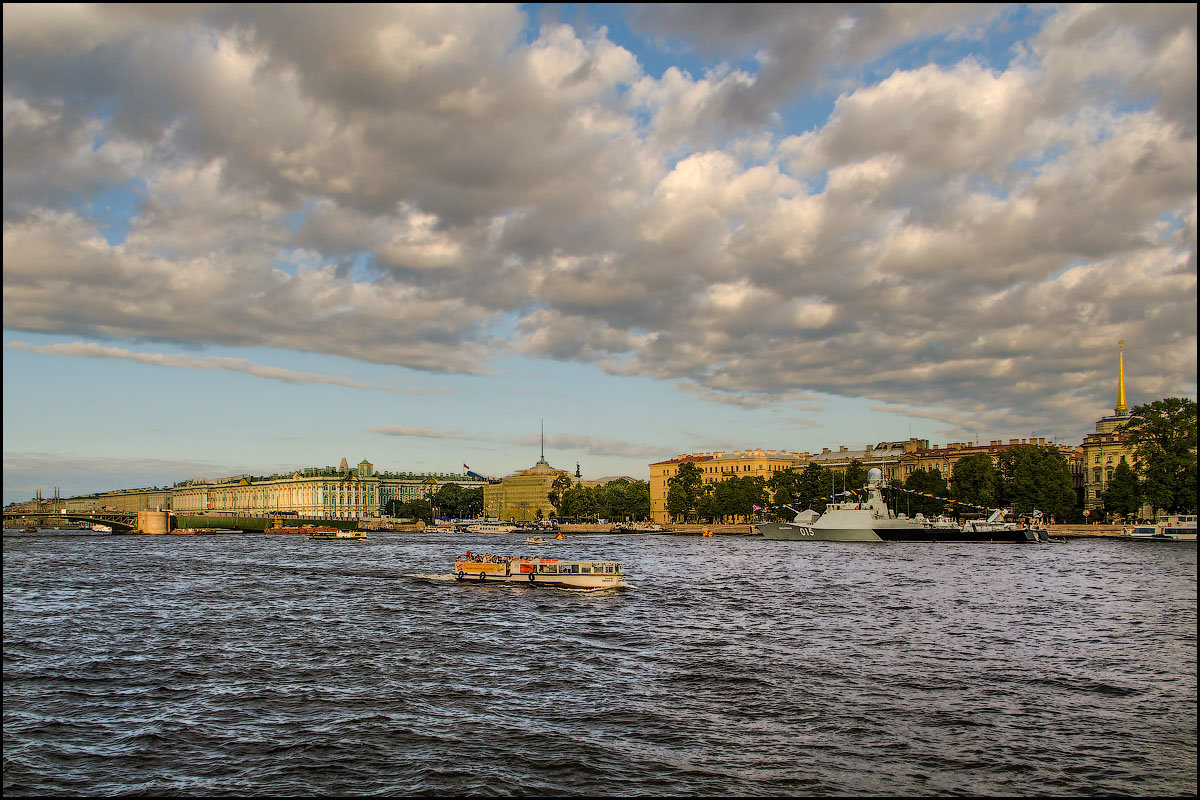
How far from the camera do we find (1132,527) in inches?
5153

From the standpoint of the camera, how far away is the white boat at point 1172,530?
376ft

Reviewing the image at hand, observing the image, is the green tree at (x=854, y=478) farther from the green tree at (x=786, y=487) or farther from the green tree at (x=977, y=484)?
the green tree at (x=977, y=484)

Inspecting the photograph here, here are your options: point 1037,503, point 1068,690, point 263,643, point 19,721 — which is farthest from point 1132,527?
point 19,721

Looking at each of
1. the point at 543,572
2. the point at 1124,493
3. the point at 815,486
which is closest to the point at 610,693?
the point at 543,572

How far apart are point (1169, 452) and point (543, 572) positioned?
10042 centimetres

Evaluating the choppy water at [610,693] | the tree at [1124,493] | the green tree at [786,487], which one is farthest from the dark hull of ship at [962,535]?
the choppy water at [610,693]

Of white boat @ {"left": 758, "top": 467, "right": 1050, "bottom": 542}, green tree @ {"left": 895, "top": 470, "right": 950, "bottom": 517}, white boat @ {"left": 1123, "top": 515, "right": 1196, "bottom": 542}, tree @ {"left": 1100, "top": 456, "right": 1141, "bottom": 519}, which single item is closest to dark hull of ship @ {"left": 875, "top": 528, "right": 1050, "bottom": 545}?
white boat @ {"left": 758, "top": 467, "right": 1050, "bottom": 542}

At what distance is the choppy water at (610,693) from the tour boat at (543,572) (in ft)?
13.9

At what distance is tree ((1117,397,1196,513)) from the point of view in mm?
119625

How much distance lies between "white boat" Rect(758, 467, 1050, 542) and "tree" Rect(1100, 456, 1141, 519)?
42.8 feet

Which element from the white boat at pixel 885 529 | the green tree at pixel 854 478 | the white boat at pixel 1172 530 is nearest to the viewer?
the white boat at pixel 1172 530

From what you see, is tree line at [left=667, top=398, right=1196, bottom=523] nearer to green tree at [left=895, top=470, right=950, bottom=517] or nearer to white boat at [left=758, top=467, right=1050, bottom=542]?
green tree at [left=895, top=470, right=950, bottom=517]

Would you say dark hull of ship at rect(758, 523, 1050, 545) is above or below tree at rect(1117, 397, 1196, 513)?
below

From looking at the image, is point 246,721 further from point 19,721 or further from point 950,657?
point 950,657
